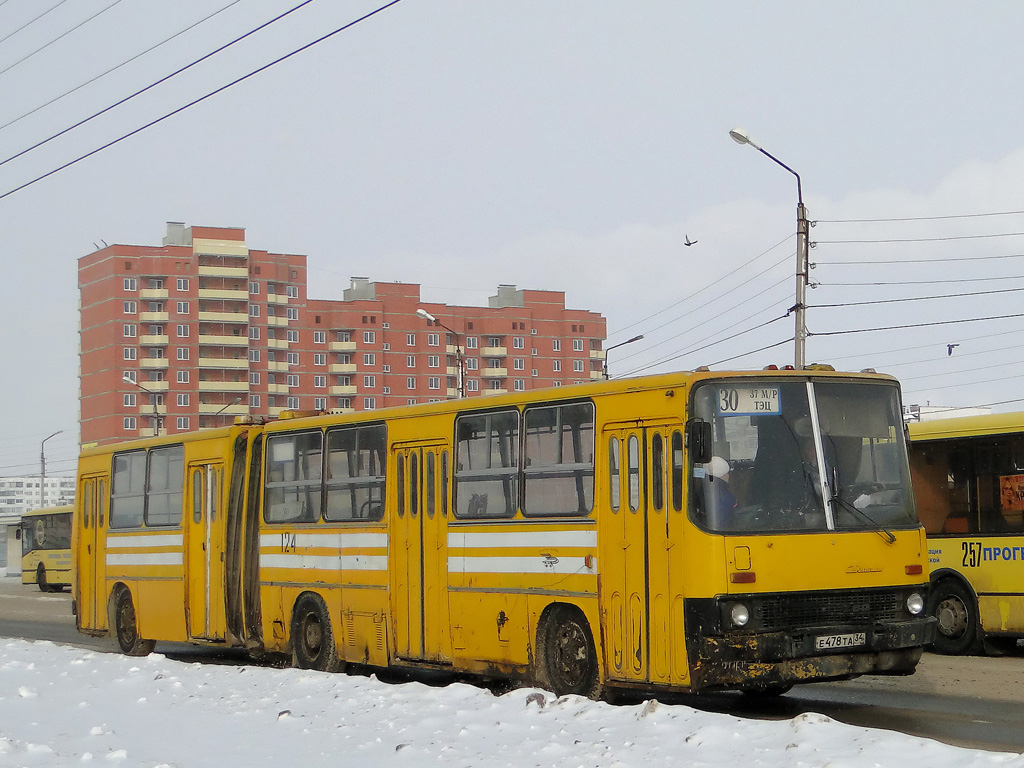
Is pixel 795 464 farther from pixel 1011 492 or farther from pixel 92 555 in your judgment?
pixel 92 555

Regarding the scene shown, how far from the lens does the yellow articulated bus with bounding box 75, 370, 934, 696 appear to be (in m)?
11.0

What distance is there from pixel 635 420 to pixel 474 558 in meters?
2.70

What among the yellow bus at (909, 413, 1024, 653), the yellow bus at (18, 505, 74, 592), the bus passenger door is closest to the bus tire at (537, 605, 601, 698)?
the bus passenger door

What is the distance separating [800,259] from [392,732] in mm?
22981

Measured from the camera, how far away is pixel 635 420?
11.8 metres

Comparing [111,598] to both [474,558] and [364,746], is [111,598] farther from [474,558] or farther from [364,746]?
[364,746]

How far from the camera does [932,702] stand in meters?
12.5

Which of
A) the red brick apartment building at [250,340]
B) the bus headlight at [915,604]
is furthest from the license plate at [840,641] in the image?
the red brick apartment building at [250,340]

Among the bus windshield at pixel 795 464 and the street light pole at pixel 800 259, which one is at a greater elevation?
the street light pole at pixel 800 259

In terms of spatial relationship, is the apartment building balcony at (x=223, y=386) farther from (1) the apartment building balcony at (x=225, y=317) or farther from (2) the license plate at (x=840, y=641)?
(2) the license plate at (x=840, y=641)

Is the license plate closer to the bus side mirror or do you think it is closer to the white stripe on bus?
the bus side mirror

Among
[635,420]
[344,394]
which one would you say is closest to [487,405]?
[635,420]

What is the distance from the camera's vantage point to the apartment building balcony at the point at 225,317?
132m

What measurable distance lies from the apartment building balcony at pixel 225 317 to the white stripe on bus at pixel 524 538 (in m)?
121
